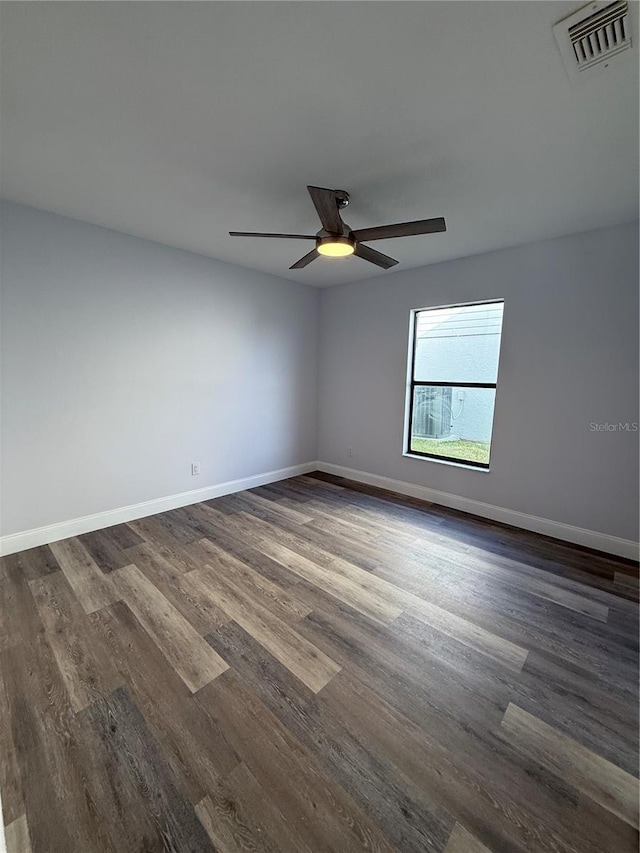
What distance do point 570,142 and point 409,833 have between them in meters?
3.00

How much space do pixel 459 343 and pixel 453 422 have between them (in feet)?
2.81

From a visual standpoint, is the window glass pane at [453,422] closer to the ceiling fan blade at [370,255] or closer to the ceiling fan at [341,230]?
the ceiling fan blade at [370,255]

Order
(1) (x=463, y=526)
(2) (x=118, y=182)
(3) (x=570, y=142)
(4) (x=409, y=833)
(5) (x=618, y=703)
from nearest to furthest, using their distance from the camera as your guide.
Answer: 1. (4) (x=409, y=833)
2. (5) (x=618, y=703)
3. (3) (x=570, y=142)
4. (2) (x=118, y=182)
5. (1) (x=463, y=526)

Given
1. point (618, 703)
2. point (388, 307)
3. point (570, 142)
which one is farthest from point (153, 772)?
point (388, 307)

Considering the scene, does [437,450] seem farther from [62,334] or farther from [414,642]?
[62,334]

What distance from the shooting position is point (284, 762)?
1256 mm

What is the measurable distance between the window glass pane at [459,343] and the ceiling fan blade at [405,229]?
5.61 ft

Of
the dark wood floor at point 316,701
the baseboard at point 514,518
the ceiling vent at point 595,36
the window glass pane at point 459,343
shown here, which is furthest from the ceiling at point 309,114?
the dark wood floor at point 316,701

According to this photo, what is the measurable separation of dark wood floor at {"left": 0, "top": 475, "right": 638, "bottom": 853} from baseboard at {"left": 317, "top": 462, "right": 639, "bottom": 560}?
186 mm

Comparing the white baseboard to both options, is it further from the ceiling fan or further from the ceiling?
the ceiling fan

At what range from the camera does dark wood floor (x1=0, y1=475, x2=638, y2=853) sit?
109 cm

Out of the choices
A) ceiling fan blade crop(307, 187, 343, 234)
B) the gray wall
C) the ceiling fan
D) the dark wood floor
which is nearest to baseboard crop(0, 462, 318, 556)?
the dark wood floor

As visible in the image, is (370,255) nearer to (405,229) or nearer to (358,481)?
(405,229)

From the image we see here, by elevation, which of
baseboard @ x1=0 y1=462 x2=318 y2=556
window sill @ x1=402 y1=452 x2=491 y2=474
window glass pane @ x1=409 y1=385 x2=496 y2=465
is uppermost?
window glass pane @ x1=409 y1=385 x2=496 y2=465
